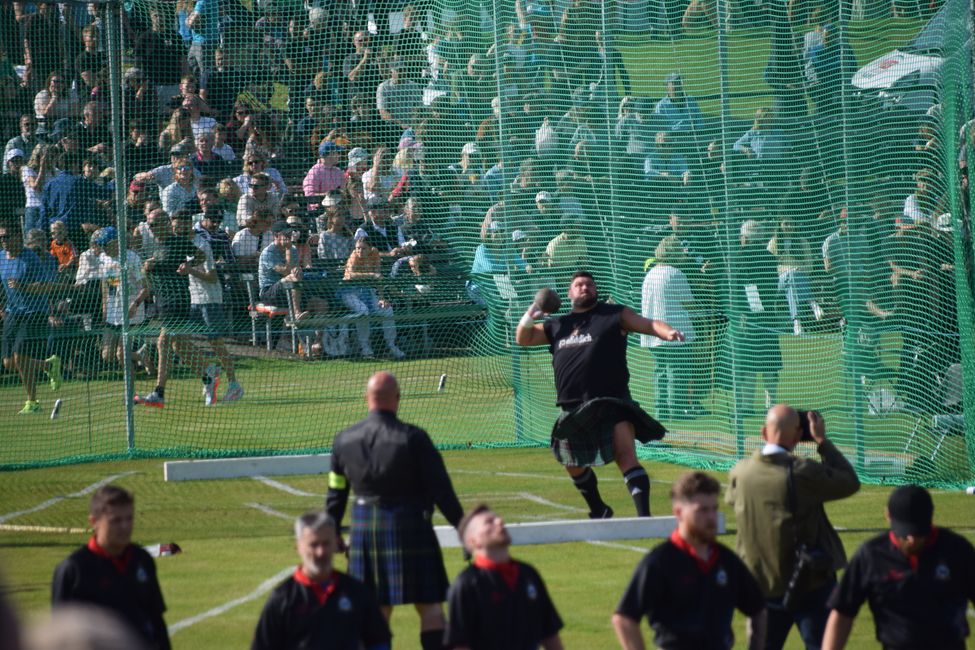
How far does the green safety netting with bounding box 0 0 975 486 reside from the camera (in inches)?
491

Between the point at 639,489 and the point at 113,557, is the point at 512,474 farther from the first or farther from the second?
the point at 113,557

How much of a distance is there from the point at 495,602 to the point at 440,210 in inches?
394

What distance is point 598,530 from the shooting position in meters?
9.50

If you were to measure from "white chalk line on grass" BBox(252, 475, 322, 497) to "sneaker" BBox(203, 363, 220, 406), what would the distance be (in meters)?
3.15

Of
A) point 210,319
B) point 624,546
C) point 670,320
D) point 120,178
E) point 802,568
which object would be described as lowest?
point 624,546

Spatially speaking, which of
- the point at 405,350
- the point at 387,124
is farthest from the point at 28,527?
the point at 387,124

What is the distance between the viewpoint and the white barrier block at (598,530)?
9.40 meters

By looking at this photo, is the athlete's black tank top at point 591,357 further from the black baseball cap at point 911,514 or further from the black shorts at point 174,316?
the black shorts at point 174,316

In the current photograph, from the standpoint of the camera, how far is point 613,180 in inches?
538

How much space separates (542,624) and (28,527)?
611 centimetres

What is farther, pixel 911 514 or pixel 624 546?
pixel 624 546

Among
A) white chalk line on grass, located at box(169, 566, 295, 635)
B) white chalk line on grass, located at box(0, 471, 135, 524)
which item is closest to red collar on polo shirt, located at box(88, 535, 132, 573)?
white chalk line on grass, located at box(169, 566, 295, 635)

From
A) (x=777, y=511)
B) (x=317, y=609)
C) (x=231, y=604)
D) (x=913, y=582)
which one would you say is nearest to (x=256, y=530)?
(x=231, y=604)

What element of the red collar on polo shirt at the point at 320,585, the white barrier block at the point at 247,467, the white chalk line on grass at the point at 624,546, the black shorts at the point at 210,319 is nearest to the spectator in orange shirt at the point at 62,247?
the black shorts at the point at 210,319
